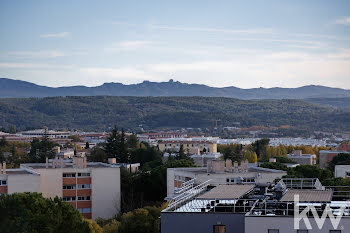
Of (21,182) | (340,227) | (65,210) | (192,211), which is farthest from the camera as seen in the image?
(21,182)

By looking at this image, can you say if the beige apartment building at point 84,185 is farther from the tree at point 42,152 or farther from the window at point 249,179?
the tree at point 42,152

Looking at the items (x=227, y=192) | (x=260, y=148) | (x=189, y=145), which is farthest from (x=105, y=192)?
(x=189, y=145)

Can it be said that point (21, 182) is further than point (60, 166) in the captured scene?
No

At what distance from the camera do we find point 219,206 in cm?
2428

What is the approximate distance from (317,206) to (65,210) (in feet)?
46.7

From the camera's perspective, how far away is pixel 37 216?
110 feet

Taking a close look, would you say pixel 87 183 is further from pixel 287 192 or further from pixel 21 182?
pixel 287 192

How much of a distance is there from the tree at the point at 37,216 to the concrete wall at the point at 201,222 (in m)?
10.7

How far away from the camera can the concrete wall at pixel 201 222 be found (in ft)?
75.2

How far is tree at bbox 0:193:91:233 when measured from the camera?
32.8 metres

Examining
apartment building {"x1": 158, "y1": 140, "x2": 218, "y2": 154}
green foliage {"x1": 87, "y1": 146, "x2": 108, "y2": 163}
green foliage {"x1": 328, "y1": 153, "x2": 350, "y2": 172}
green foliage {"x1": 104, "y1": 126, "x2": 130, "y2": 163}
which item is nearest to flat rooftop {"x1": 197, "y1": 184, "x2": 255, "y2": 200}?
green foliage {"x1": 328, "y1": 153, "x2": 350, "y2": 172}

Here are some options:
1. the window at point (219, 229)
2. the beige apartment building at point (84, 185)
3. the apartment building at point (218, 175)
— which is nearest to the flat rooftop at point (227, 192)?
the window at point (219, 229)

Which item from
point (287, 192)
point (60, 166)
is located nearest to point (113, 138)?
point (60, 166)

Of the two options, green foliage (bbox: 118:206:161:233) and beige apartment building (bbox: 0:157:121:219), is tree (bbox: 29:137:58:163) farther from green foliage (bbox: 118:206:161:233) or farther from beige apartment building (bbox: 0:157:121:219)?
green foliage (bbox: 118:206:161:233)
